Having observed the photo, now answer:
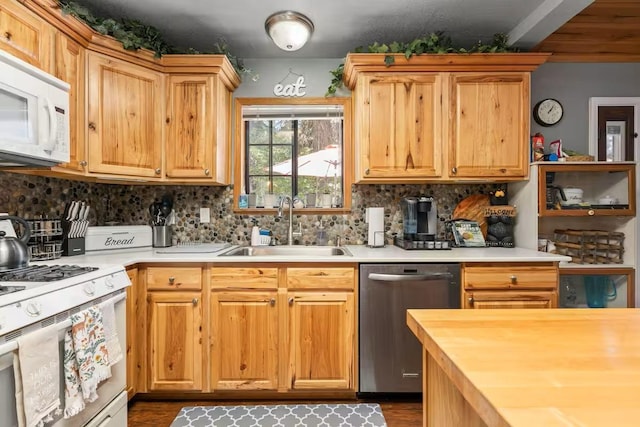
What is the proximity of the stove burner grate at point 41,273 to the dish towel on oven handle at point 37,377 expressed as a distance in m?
0.29

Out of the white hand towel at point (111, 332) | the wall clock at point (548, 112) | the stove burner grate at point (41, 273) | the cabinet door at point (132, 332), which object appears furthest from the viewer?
the wall clock at point (548, 112)

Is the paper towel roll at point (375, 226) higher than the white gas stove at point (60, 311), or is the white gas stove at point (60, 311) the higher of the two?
the paper towel roll at point (375, 226)

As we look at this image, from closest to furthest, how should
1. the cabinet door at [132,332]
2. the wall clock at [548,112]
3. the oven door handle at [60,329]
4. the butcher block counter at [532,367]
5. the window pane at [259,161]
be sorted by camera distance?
1. the butcher block counter at [532,367]
2. the oven door handle at [60,329]
3. the cabinet door at [132,332]
4. the wall clock at [548,112]
5. the window pane at [259,161]

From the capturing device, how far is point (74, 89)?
202 cm

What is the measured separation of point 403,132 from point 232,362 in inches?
75.8

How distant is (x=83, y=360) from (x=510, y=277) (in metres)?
2.26

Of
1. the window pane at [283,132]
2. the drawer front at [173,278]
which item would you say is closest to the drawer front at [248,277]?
→ the drawer front at [173,278]

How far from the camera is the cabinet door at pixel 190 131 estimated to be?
8.04 feet

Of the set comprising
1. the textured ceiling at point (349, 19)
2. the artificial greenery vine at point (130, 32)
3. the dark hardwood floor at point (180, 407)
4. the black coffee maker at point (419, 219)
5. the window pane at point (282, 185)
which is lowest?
the dark hardwood floor at point (180, 407)

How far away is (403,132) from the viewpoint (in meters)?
2.47

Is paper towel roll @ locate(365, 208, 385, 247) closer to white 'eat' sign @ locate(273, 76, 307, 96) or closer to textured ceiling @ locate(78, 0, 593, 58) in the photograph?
white 'eat' sign @ locate(273, 76, 307, 96)

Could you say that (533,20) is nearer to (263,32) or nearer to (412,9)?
(412,9)

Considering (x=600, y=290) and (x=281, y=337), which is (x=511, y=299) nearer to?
(x=600, y=290)

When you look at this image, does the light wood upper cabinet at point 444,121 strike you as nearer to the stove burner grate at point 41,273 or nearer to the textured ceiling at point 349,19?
the textured ceiling at point 349,19
